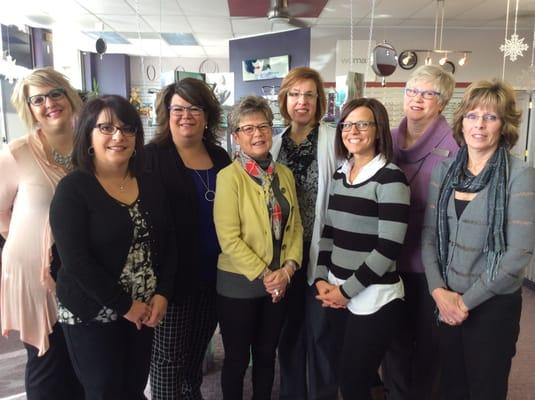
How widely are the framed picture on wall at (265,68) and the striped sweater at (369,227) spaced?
7.76 ft

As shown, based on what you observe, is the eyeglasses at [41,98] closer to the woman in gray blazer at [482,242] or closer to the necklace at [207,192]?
the necklace at [207,192]

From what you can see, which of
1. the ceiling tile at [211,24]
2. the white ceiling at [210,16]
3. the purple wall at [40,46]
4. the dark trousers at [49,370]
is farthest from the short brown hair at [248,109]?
the purple wall at [40,46]

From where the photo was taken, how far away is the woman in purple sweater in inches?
69.3

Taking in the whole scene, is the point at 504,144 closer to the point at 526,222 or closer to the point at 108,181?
the point at 526,222

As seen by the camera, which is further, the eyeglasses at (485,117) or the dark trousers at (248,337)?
the dark trousers at (248,337)

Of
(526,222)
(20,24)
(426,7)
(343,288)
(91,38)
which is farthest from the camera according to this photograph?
(91,38)

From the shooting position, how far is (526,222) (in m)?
1.41

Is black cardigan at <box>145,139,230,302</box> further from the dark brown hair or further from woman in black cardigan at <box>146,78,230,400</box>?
the dark brown hair

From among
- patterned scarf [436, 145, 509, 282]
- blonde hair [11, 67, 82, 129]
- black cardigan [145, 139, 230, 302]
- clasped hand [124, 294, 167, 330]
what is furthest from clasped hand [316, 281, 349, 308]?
blonde hair [11, 67, 82, 129]

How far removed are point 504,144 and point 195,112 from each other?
4.02 feet

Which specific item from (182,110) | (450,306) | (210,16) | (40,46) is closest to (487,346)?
(450,306)

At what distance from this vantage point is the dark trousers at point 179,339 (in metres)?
1.82

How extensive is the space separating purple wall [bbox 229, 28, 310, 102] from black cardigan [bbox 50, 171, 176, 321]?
8.57ft

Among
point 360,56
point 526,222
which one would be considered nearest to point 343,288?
point 526,222
